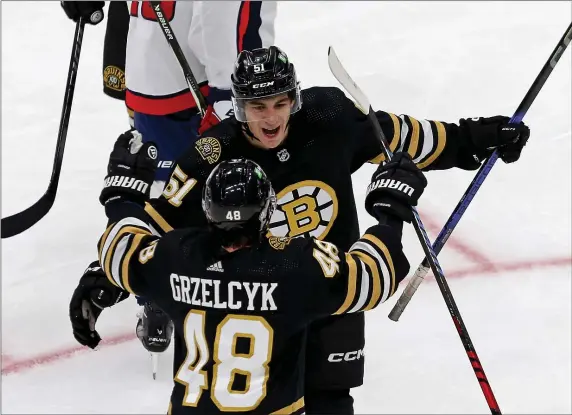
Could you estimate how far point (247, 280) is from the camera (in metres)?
1.78

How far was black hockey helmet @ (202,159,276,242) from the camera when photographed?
1.74 meters

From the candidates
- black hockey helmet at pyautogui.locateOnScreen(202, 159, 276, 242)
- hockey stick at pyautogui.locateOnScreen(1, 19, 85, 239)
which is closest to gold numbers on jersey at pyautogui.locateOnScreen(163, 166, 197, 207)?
black hockey helmet at pyautogui.locateOnScreen(202, 159, 276, 242)

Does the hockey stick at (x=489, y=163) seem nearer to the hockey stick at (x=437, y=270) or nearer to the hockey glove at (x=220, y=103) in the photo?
the hockey stick at (x=437, y=270)

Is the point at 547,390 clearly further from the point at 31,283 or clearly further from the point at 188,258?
the point at 31,283

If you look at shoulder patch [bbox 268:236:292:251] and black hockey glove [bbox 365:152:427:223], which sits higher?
black hockey glove [bbox 365:152:427:223]

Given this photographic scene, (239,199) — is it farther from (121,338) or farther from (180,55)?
(121,338)

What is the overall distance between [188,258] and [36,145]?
2625mm

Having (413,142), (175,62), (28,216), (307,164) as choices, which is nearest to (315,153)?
(307,164)

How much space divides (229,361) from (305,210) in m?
0.45

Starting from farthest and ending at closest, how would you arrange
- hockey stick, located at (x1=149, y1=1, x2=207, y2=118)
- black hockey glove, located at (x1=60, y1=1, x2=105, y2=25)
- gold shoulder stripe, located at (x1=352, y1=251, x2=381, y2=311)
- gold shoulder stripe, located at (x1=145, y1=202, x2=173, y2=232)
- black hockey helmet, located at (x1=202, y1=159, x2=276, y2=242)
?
black hockey glove, located at (x1=60, y1=1, x2=105, y2=25) → hockey stick, located at (x1=149, y1=1, x2=207, y2=118) → gold shoulder stripe, located at (x1=145, y1=202, x2=173, y2=232) → gold shoulder stripe, located at (x1=352, y1=251, x2=381, y2=311) → black hockey helmet, located at (x1=202, y1=159, x2=276, y2=242)

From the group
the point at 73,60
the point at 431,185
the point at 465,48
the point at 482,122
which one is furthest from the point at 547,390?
the point at 465,48

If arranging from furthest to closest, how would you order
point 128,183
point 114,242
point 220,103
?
point 220,103 < point 128,183 < point 114,242

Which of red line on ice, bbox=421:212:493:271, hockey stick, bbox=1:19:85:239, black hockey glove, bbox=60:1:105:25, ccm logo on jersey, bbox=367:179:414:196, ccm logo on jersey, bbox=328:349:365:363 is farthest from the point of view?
red line on ice, bbox=421:212:493:271

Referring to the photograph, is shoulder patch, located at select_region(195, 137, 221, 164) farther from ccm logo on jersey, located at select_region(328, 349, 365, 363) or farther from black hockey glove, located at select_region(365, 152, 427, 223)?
ccm logo on jersey, located at select_region(328, 349, 365, 363)
